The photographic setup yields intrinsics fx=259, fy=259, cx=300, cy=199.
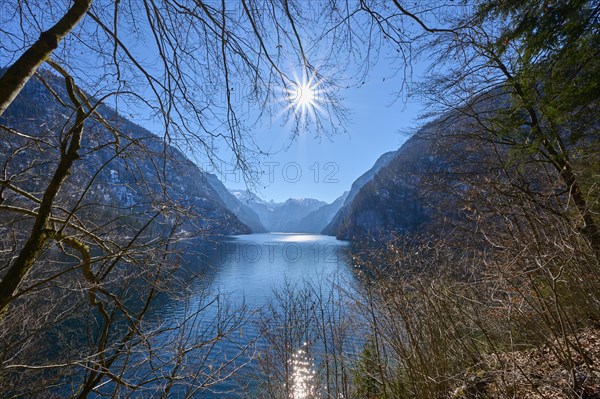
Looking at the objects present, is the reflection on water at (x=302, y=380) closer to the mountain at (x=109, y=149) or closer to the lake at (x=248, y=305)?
the lake at (x=248, y=305)

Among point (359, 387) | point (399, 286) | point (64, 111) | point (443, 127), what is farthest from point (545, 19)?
point (359, 387)

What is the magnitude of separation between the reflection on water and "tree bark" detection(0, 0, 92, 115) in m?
7.06

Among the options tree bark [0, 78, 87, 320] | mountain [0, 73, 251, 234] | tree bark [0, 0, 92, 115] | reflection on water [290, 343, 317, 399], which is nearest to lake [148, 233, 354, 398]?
reflection on water [290, 343, 317, 399]

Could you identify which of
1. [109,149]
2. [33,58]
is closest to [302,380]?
[109,149]

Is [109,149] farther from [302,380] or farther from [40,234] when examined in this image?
[302,380]

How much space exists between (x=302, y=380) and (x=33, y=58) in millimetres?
7833

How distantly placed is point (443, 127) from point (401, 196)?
258 ft

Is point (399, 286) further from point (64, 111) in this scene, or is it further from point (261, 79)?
point (64, 111)

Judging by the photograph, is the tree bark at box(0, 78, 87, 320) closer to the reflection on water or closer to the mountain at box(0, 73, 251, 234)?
the mountain at box(0, 73, 251, 234)

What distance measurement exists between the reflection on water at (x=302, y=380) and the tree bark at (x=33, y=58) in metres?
7.06

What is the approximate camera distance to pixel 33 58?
1.22 meters

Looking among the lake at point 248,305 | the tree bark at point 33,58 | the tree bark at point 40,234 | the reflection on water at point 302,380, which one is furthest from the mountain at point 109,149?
the reflection on water at point 302,380

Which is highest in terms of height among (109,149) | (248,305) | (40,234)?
(109,149)

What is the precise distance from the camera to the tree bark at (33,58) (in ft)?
3.65
